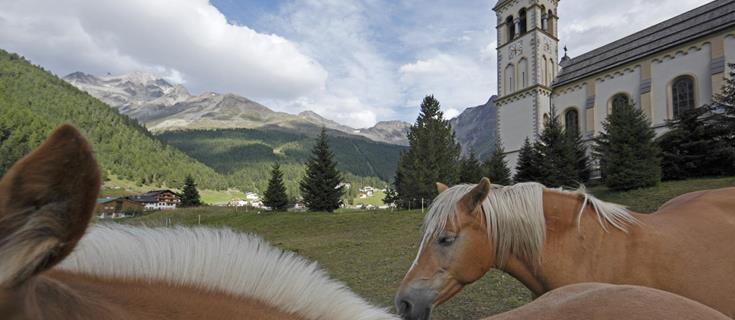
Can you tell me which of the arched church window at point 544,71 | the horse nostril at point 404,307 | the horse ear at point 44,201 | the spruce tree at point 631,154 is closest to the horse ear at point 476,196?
the horse nostril at point 404,307

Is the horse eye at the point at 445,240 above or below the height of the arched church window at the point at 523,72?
below

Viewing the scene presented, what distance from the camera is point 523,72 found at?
28.7 m

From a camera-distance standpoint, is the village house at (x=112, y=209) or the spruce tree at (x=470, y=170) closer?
the village house at (x=112, y=209)

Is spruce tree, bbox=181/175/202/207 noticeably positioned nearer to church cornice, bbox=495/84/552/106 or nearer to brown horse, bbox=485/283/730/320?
church cornice, bbox=495/84/552/106

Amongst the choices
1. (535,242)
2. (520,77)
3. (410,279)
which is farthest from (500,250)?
(520,77)

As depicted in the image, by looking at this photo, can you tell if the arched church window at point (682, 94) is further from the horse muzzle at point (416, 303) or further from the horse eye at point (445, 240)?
the horse muzzle at point (416, 303)

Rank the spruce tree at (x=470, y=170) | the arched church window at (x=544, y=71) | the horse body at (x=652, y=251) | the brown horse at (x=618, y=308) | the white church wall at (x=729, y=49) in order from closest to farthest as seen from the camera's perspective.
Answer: the brown horse at (x=618, y=308) < the horse body at (x=652, y=251) < the white church wall at (x=729, y=49) < the spruce tree at (x=470, y=170) < the arched church window at (x=544, y=71)

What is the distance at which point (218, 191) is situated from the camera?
11744 cm

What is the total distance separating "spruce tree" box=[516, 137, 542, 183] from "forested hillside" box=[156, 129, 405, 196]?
10146 centimetres

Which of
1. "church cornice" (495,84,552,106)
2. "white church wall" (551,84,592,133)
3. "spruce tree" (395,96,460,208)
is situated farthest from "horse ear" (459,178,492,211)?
"church cornice" (495,84,552,106)

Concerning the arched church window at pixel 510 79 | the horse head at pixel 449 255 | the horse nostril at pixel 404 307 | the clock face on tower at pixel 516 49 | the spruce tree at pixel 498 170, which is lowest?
the horse nostril at pixel 404 307

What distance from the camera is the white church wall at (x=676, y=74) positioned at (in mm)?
20172

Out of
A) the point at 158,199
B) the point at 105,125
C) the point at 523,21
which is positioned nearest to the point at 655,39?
the point at 523,21

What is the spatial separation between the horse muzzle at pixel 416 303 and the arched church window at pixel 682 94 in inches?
985
